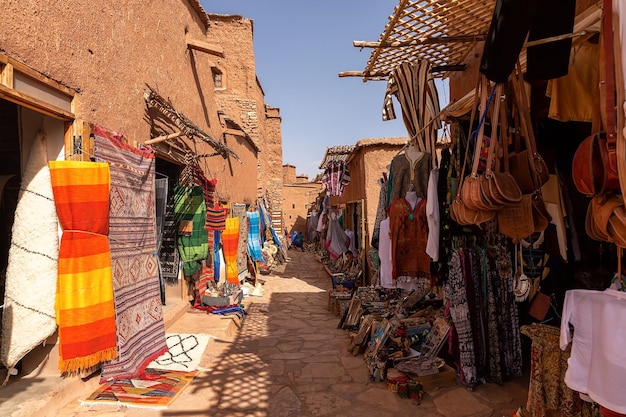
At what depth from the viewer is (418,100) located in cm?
401

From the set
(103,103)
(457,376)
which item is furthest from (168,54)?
(457,376)

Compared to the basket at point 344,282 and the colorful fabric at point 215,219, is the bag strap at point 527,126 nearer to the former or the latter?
the colorful fabric at point 215,219

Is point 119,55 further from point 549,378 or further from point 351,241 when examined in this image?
point 351,241

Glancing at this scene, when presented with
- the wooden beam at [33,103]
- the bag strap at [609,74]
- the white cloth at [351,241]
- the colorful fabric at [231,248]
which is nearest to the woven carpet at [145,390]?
the wooden beam at [33,103]

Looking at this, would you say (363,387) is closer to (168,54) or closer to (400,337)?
(400,337)

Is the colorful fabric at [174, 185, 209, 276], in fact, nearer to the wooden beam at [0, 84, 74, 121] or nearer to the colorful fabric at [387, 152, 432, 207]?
the wooden beam at [0, 84, 74, 121]

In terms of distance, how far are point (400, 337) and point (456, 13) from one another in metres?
3.62

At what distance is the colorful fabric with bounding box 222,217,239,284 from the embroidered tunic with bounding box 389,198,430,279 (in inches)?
199

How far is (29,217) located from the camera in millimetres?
3225

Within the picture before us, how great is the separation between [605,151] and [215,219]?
21.7 feet

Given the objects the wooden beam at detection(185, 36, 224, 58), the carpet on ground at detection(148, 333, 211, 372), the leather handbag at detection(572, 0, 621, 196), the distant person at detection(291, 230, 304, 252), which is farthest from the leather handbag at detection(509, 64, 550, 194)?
the distant person at detection(291, 230, 304, 252)

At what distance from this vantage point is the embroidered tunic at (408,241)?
173 inches

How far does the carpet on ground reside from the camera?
4445 mm

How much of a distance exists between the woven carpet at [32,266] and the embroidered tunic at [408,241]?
3.47m
